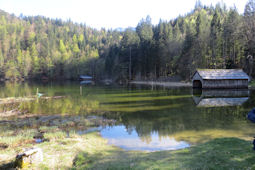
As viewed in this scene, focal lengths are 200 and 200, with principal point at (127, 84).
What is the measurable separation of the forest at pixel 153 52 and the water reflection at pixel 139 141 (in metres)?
43.7

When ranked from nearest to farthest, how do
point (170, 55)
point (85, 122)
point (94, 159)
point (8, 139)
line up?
point (94, 159) → point (8, 139) → point (85, 122) → point (170, 55)

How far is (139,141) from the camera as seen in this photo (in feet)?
38.8

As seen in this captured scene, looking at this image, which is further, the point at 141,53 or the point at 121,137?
the point at 141,53

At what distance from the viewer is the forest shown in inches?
2081

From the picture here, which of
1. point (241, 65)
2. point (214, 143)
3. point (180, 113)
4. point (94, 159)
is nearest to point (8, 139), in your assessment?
point (94, 159)

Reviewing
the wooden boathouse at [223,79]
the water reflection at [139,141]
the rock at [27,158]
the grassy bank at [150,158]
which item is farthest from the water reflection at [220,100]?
the rock at [27,158]

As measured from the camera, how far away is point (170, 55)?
71375 mm

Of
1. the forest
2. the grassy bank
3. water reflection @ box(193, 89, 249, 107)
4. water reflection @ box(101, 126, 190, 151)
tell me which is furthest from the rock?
the forest

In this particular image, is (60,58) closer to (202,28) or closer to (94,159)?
(202,28)

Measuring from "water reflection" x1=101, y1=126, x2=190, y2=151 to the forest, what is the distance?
4370 cm

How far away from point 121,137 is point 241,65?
167 feet

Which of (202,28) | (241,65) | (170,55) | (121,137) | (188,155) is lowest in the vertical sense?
(121,137)

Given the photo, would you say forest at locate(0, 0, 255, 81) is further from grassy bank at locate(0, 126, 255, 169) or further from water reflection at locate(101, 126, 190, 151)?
grassy bank at locate(0, 126, 255, 169)

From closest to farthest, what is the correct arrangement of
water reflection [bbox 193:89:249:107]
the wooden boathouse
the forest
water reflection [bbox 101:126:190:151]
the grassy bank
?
1. the grassy bank
2. water reflection [bbox 101:126:190:151]
3. water reflection [bbox 193:89:249:107]
4. the wooden boathouse
5. the forest
